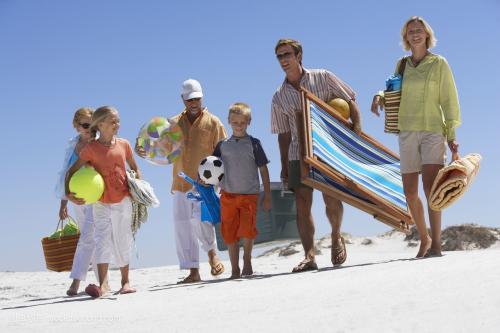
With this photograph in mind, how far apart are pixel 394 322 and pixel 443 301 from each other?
1.49ft

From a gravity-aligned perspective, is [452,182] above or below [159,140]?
below

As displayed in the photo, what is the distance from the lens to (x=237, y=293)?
5363 millimetres

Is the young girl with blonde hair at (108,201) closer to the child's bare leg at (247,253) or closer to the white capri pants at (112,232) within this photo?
the white capri pants at (112,232)

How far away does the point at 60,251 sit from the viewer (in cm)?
818

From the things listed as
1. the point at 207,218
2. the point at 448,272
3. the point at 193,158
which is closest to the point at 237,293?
the point at 448,272

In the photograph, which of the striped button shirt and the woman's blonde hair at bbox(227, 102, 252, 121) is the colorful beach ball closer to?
the woman's blonde hair at bbox(227, 102, 252, 121)

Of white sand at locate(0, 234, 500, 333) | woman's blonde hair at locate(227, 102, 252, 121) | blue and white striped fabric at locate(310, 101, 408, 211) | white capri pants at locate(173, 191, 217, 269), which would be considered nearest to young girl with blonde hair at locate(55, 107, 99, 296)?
white capri pants at locate(173, 191, 217, 269)

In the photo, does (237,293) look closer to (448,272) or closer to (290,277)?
(290,277)

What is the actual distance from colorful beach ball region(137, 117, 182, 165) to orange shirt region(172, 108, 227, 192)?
0.68ft

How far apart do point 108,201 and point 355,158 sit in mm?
2359

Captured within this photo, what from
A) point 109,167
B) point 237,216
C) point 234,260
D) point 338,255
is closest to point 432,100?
point 338,255

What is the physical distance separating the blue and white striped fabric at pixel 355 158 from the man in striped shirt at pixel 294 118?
6.5 inches

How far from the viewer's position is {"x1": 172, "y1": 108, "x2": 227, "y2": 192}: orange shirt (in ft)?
25.3

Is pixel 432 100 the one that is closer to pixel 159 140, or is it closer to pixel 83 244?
pixel 159 140
